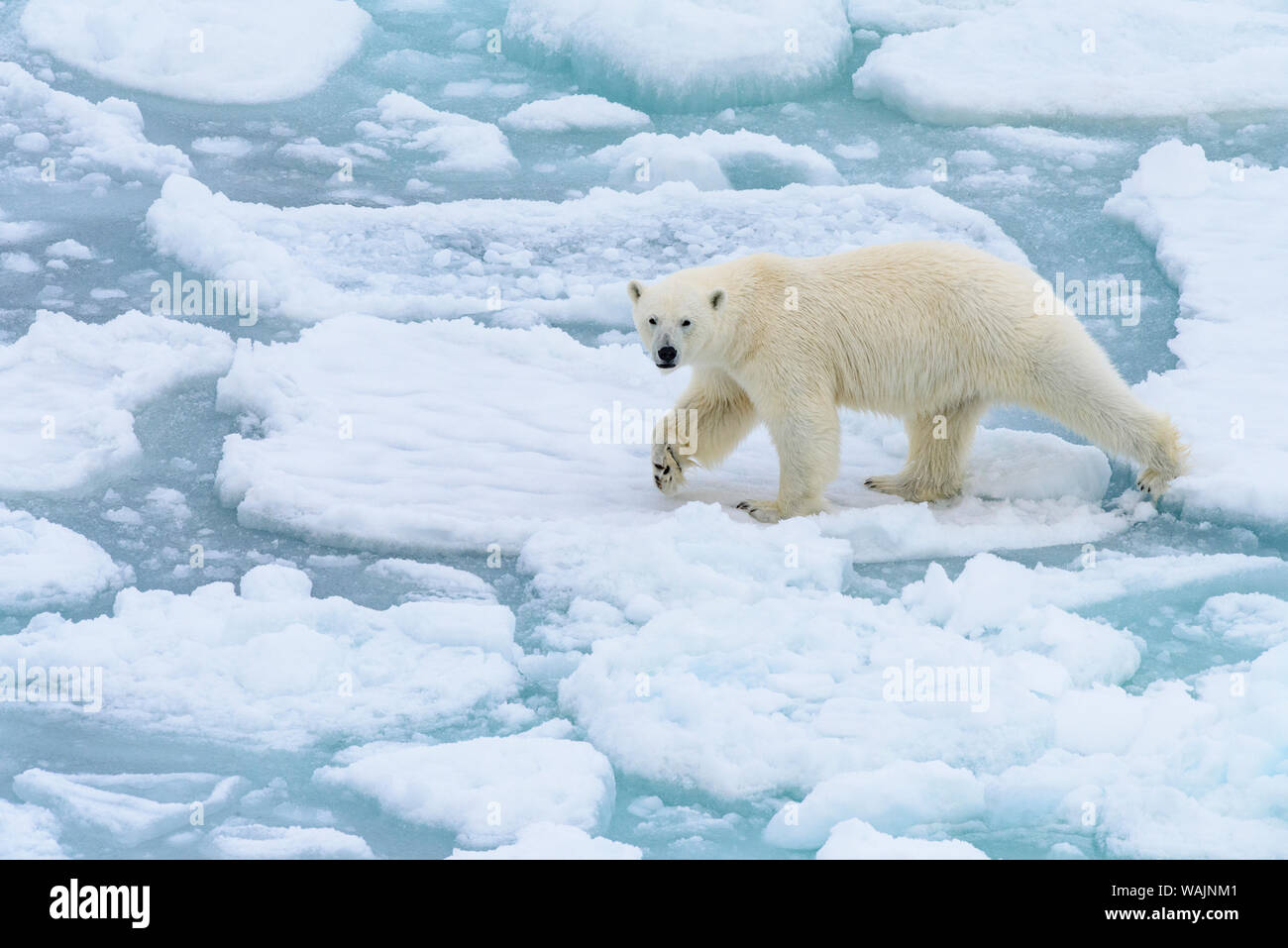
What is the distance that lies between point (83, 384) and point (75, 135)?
332 centimetres

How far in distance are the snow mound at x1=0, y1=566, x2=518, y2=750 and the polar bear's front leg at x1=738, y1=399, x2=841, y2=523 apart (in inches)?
50.8

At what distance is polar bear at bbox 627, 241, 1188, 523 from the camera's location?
5.65 m

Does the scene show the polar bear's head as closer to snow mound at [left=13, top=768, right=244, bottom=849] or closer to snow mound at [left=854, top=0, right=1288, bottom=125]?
snow mound at [left=13, top=768, right=244, bottom=849]

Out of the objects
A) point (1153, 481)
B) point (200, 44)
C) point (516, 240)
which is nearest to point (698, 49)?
point (516, 240)

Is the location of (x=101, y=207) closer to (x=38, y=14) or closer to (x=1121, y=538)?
(x=38, y=14)

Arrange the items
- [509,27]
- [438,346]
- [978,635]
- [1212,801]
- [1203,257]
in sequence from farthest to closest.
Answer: [509,27] < [1203,257] < [438,346] < [978,635] < [1212,801]

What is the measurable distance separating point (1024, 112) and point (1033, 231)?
63.7 inches

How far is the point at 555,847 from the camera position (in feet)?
12.3

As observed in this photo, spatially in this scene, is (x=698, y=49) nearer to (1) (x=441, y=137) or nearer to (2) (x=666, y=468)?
(1) (x=441, y=137)

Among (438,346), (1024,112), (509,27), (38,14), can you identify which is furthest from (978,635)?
(38,14)

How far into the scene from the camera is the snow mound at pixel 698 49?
382 inches

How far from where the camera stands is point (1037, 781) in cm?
397

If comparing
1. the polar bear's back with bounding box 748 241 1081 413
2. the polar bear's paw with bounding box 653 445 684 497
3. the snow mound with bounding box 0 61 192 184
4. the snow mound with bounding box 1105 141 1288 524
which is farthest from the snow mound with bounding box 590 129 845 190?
the polar bear's paw with bounding box 653 445 684 497

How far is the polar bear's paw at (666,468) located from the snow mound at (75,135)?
4289 millimetres
